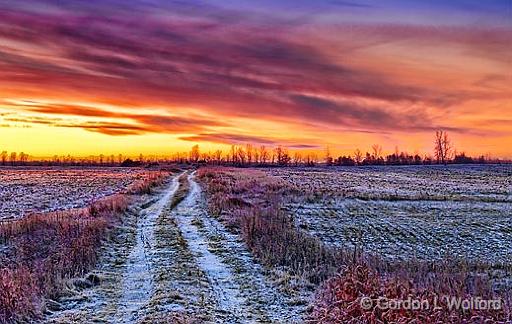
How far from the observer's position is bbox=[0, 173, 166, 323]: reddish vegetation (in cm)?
927

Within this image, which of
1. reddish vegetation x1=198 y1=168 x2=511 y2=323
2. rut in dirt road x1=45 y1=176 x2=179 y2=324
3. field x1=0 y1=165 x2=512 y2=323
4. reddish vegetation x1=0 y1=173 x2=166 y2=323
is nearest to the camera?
reddish vegetation x1=198 y1=168 x2=511 y2=323

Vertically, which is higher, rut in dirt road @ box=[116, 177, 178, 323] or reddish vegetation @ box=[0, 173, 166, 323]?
reddish vegetation @ box=[0, 173, 166, 323]

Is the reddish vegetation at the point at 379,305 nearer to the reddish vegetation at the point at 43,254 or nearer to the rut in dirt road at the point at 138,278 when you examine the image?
the rut in dirt road at the point at 138,278

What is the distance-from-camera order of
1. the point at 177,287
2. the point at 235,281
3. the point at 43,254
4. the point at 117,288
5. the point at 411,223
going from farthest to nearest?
the point at 411,223
the point at 43,254
the point at 235,281
the point at 117,288
the point at 177,287

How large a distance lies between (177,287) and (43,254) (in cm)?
661

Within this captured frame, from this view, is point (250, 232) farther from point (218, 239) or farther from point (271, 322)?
point (271, 322)

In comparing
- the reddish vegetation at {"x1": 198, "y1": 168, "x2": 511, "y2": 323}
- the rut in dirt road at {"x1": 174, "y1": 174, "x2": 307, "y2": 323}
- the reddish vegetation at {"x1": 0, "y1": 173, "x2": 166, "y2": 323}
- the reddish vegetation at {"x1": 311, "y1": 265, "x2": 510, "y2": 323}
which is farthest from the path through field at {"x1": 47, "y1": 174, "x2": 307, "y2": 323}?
the reddish vegetation at {"x1": 311, "y1": 265, "x2": 510, "y2": 323}

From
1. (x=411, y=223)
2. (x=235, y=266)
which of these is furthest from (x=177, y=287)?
(x=411, y=223)

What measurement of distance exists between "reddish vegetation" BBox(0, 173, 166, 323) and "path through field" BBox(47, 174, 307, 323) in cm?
50

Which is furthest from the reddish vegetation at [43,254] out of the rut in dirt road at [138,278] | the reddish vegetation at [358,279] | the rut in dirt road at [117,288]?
the reddish vegetation at [358,279]

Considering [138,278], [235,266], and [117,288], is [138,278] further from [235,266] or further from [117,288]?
[235,266]

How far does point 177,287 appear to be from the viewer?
10.9 metres

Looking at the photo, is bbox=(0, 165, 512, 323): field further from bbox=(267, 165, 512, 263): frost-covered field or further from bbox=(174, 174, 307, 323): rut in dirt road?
bbox=(267, 165, 512, 263): frost-covered field

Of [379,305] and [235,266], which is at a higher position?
[379,305]
